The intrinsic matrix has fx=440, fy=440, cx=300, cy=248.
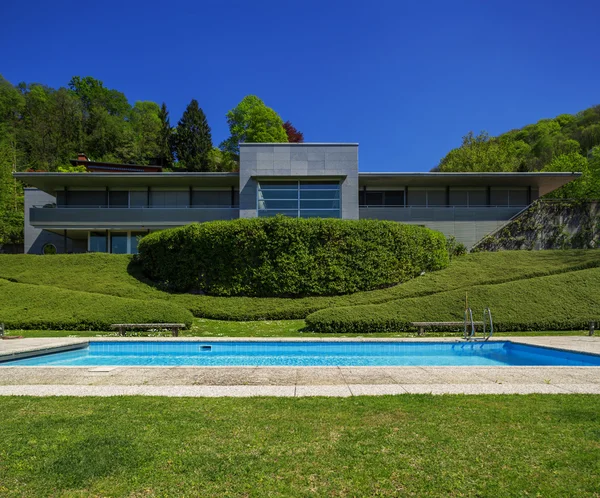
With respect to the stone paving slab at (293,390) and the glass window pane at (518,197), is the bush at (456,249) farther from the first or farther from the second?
the stone paving slab at (293,390)

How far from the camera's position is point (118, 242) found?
28.7 meters

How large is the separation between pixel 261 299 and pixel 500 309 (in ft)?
30.5

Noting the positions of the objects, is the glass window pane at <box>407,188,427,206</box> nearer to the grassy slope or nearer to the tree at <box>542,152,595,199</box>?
the grassy slope

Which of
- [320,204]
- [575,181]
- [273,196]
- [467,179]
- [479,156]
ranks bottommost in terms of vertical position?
[320,204]

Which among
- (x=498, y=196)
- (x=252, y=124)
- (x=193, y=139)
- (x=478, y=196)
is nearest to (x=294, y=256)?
(x=478, y=196)

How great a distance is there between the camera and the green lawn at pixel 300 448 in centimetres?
343

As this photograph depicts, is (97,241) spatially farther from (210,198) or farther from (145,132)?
(145,132)

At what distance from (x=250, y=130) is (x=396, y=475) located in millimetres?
57238

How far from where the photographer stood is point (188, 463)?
3.83m

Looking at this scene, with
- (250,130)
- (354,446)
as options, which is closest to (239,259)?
(354,446)

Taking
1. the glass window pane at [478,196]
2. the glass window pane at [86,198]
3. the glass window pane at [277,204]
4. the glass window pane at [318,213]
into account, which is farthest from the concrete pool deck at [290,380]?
the glass window pane at [478,196]

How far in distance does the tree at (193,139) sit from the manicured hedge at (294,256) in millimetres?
43794

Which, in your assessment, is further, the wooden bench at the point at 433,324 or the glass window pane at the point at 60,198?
the glass window pane at the point at 60,198

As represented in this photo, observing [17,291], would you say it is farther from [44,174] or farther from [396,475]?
[396,475]
